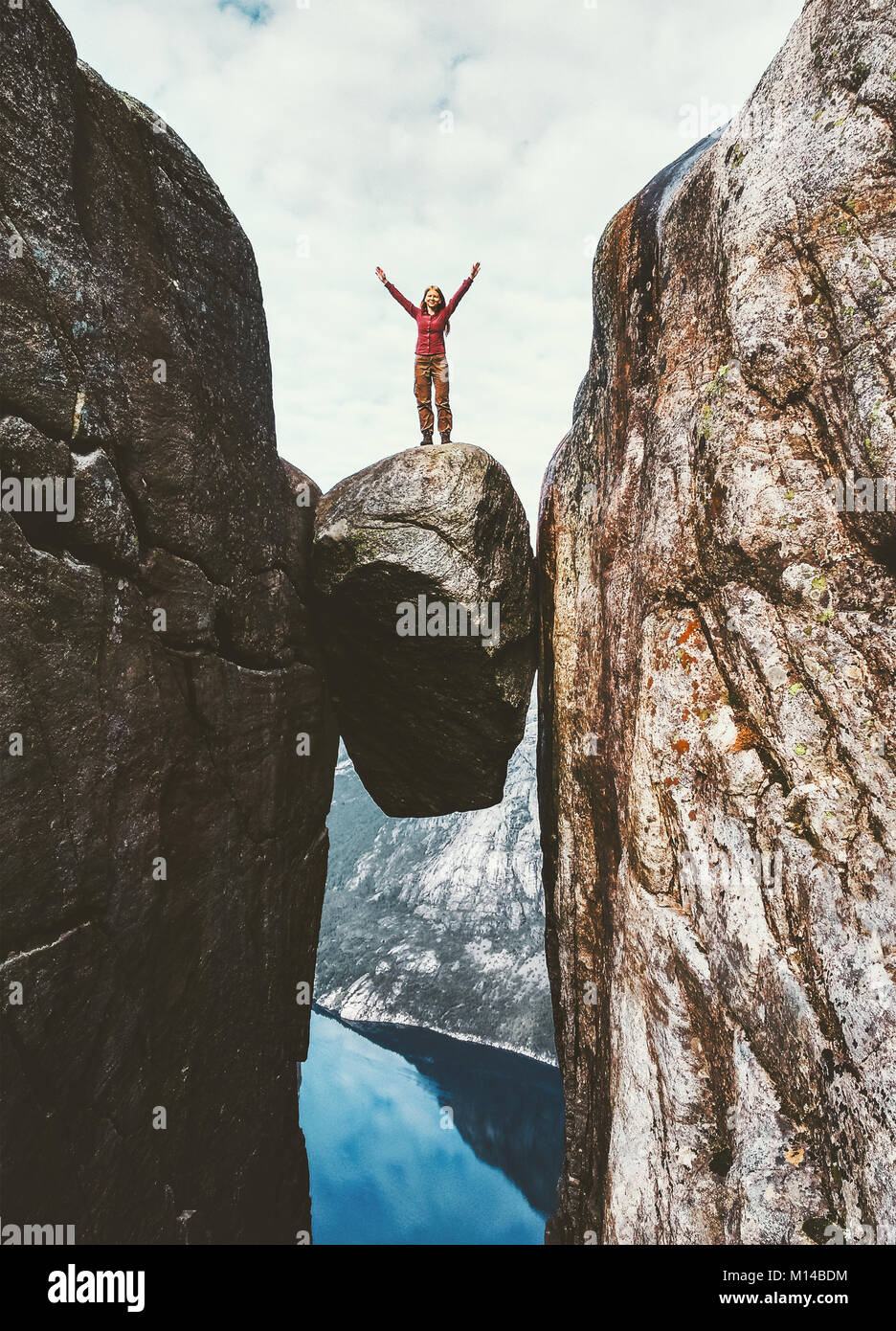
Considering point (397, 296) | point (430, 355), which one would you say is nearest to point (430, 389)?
point (430, 355)

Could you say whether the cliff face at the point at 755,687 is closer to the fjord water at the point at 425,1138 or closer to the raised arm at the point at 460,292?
the raised arm at the point at 460,292

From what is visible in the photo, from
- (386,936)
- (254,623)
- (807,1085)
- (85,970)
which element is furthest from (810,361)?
(386,936)

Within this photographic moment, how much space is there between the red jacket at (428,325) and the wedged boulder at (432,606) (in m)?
2.09

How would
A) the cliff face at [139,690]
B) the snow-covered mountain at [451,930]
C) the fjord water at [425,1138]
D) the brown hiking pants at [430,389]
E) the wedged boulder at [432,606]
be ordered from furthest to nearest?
the snow-covered mountain at [451,930]
the fjord water at [425,1138]
the brown hiking pants at [430,389]
the wedged boulder at [432,606]
the cliff face at [139,690]

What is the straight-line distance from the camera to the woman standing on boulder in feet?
37.1

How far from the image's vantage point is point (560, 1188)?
9.83 meters

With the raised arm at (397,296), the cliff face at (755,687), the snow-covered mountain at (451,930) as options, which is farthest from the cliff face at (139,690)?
the snow-covered mountain at (451,930)

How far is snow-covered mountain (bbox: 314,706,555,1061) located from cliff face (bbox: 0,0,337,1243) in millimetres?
48071

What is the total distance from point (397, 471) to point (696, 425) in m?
4.89

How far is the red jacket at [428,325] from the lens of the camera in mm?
11438

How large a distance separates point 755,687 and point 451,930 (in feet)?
195

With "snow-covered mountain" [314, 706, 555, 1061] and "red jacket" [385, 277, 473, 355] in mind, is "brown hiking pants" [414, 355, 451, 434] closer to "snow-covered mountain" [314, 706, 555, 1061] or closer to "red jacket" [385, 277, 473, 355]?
"red jacket" [385, 277, 473, 355]

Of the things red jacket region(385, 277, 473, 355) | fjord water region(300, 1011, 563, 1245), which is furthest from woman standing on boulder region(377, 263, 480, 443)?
fjord water region(300, 1011, 563, 1245)

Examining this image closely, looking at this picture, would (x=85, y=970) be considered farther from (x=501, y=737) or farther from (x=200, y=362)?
(x=200, y=362)
